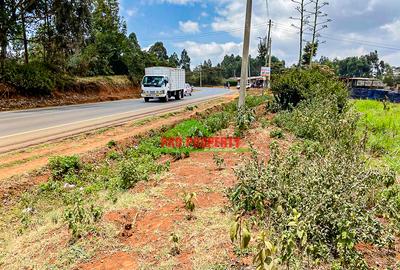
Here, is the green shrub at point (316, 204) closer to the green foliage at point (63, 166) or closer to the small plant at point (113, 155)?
the green foliage at point (63, 166)

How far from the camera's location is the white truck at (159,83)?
27.3m

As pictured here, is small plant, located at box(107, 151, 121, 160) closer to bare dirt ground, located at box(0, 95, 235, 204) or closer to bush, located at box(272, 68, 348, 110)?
bare dirt ground, located at box(0, 95, 235, 204)

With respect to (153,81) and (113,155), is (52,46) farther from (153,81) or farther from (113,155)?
(113,155)

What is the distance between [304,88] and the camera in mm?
13695

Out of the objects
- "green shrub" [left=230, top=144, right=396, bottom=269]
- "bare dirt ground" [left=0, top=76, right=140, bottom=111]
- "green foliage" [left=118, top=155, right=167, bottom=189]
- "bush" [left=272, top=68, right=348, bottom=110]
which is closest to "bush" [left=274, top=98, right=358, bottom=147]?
"bush" [left=272, top=68, right=348, bottom=110]

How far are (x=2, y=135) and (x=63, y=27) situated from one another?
17281 millimetres

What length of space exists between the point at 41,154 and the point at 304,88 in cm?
1045

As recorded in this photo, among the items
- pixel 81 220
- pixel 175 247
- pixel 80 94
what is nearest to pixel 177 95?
pixel 80 94

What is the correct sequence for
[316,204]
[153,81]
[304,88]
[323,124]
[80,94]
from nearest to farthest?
1. [316,204]
2. [323,124]
3. [304,88]
4. [153,81]
5. [80,94]

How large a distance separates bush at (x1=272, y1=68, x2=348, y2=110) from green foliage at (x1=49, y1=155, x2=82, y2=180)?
8450 millimetres

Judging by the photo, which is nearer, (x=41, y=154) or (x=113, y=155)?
(x=41, y=154)

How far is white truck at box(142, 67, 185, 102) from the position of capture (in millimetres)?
27344

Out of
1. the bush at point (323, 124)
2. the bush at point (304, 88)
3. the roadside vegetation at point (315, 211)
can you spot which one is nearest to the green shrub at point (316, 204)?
the roadside vegetation at point (315, 211)

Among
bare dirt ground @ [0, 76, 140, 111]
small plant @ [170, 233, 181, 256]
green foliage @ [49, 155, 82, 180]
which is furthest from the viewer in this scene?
bare dirt ground @ [0, 76, 140, 111]
